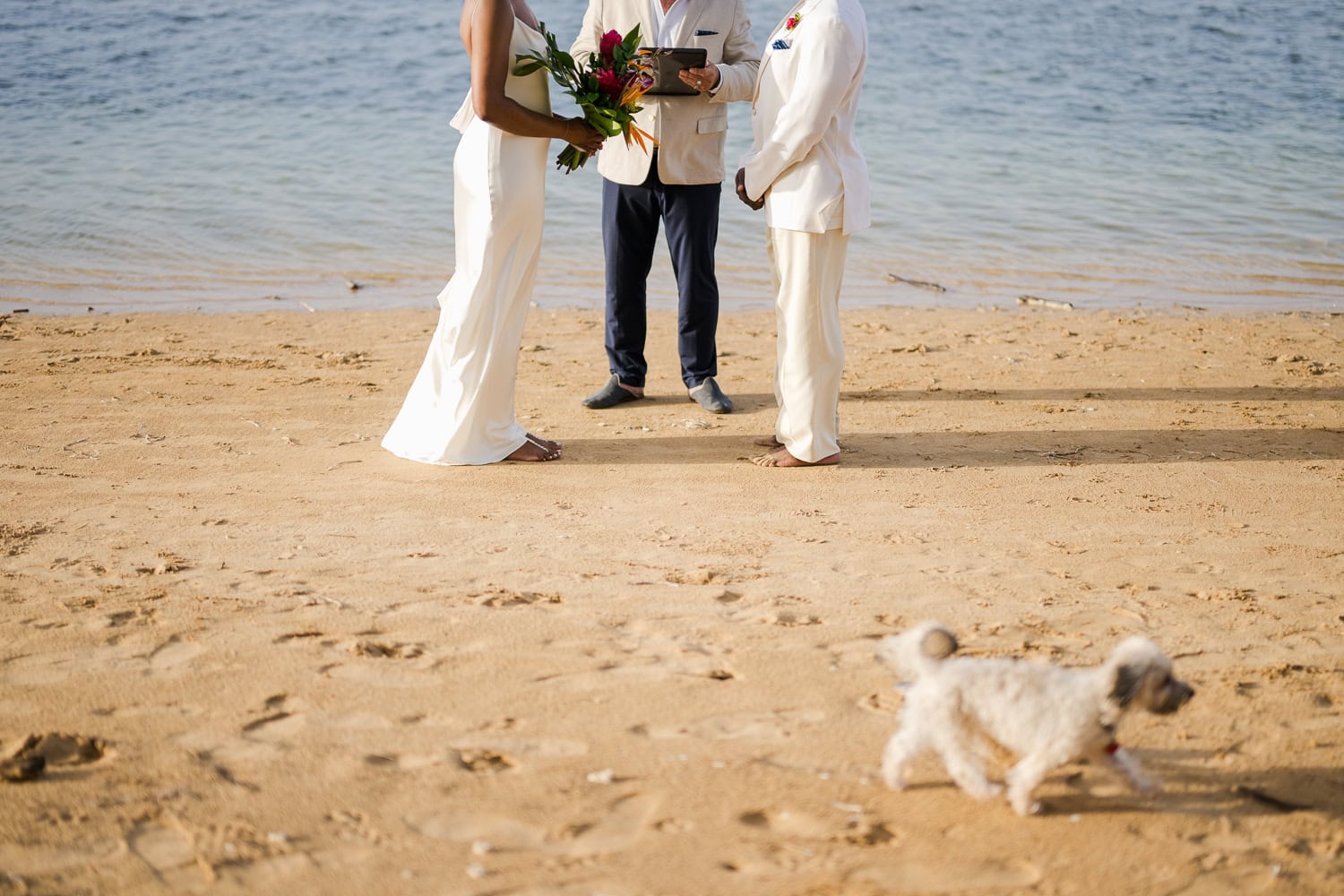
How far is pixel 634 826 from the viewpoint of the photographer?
2.60m

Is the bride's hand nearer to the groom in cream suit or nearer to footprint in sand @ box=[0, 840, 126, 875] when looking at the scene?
the groom in cream suit

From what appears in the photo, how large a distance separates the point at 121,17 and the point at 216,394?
715 inches

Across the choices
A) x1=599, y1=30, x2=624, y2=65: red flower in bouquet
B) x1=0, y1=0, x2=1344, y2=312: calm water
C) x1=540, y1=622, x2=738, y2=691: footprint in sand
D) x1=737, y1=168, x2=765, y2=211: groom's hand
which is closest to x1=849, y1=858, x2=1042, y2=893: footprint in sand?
x1=540, y1=622, x2=738, y2=691: footprint in sand

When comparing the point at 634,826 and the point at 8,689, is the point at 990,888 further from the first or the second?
the point at 8,689

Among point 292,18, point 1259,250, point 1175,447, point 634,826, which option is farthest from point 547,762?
point 292,18

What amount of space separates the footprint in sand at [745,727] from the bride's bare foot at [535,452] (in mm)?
2466

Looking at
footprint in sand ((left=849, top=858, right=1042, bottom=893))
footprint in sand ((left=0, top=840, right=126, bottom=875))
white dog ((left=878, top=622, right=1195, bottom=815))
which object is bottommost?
footprint in sand ((left=0, top=840, right=126, bottom=875))

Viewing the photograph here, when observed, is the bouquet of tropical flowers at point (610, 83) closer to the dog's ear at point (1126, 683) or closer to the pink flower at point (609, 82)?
the pink flower at point (609, 82)

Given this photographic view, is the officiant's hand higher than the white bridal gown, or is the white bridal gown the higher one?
the officiant's hand

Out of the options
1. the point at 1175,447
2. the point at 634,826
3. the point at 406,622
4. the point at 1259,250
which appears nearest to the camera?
the point at 634,826

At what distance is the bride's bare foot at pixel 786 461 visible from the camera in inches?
208

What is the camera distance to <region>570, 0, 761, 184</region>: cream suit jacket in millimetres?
5781

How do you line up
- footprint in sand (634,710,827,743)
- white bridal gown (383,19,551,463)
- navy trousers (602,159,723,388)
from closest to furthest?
footprint in sand (634,710,827,743) → white bridal gown (383,19,551,463) → navy trousers (602,159,723,388)

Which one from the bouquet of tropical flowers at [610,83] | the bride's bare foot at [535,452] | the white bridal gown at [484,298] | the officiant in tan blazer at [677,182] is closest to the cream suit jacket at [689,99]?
the officiant in tan blazer at [677,182]
